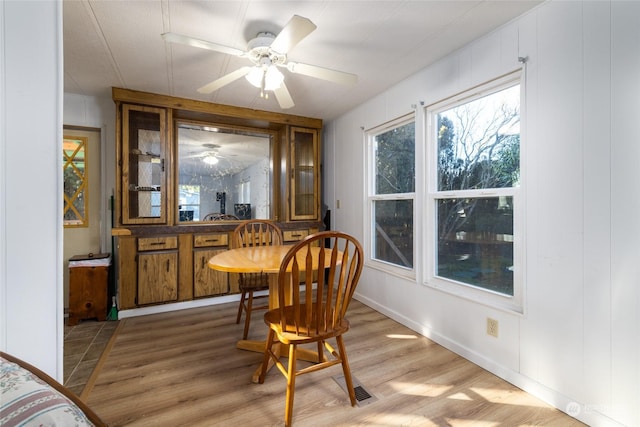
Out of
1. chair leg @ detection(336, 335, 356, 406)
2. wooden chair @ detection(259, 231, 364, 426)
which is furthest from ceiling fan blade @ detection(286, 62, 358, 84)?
chair leg @ detection(336, 335, 356, 406)

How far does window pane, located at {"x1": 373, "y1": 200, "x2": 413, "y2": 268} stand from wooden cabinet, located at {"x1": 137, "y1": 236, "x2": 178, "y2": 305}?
2.19m

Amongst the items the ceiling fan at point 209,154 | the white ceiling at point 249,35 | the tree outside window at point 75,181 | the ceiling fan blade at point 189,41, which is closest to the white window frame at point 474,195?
the white ceiling at point 249,35

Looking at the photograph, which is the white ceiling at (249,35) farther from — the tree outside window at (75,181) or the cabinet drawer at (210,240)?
the cabinet drawer at (210,240)

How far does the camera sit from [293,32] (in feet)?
4.84

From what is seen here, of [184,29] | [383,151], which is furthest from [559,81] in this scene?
[184,29]

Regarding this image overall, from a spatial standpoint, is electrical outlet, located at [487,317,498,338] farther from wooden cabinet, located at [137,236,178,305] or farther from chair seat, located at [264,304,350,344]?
wooden cabinet, located at [137,236,178,305]

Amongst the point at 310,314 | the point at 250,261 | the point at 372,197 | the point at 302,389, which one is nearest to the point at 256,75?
the point at 250,261

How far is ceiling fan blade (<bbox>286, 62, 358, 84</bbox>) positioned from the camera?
1.85 m

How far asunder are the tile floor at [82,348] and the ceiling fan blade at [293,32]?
2.31 meters

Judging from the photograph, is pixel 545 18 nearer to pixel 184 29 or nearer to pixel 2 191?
pixel 184 29

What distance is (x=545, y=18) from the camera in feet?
5.29

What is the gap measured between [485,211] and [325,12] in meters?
1.68

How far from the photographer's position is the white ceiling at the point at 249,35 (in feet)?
5.43

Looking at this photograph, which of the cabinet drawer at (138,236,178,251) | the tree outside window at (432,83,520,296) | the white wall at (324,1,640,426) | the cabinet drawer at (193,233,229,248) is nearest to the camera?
the white wall at (324,1,640,426)
